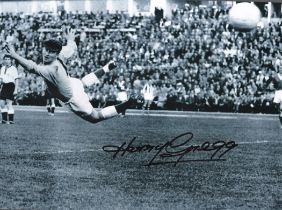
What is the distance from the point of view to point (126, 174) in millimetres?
5559

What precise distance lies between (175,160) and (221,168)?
0.44 m

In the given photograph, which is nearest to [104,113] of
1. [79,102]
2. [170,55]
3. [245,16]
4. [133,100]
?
[79,102]

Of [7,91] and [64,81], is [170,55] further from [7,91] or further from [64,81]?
[64,81]

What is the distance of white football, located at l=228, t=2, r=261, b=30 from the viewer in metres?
5.86

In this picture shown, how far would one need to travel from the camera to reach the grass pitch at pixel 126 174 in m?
4.62

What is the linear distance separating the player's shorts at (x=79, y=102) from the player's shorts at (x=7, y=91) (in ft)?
12.0

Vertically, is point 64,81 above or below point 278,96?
above

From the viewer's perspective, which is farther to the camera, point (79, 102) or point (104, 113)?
point (104, 113)

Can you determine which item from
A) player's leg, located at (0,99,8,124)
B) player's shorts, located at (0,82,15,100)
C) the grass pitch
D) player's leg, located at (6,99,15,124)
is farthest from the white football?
player's leg, located at (0,99,8,124)

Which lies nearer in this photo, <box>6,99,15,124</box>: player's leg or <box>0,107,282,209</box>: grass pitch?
<box>0,107,282,209</box>: grass pitch

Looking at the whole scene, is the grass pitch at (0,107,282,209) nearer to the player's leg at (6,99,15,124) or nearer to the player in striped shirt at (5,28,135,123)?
the player in striped shirt at (5,28,135,123)

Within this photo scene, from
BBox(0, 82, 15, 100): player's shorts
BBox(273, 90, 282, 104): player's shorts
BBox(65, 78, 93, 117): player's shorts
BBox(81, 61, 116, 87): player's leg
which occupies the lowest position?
BBox(273, 90, 282, 104): player's shorts

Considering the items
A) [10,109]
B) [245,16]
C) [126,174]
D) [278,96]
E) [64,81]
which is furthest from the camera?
[278,96]

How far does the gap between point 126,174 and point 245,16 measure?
165 centimetres
